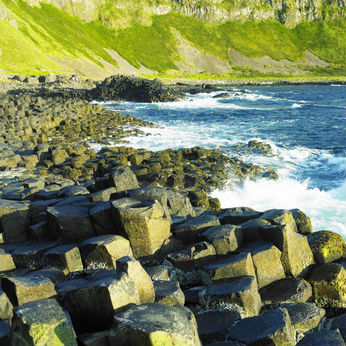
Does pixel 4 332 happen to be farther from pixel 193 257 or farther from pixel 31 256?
pixel 193 257

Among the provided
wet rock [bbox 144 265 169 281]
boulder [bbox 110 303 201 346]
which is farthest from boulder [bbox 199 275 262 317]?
boulder [bbox 110 303 201 346]

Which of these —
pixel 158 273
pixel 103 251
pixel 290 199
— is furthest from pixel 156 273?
pixel 290 199

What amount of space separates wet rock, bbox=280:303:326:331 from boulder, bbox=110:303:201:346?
223cm

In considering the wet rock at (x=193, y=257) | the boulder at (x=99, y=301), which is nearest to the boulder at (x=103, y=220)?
the wet rock at (x=193, y=257)

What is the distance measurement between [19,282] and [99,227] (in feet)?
8.78

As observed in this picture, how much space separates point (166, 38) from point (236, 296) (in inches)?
6888

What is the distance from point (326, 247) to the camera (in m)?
7.52

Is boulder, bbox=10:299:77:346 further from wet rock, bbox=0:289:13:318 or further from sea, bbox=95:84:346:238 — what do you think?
sea, bbox=95:84:346:238

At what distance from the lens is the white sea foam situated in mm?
12883

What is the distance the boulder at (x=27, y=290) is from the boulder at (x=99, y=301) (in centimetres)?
33

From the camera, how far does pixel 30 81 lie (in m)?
64.6

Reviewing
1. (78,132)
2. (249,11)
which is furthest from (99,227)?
(249,11)

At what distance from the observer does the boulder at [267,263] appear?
654 centimetres

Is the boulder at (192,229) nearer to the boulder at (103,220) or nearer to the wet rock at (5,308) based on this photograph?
the boulder at (103,220)
